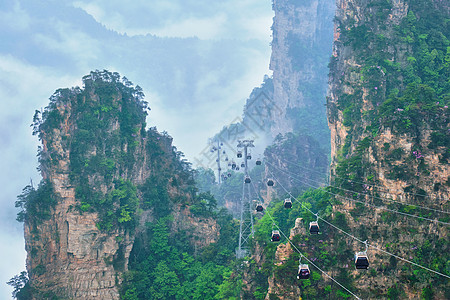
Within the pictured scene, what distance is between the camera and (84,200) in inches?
1601

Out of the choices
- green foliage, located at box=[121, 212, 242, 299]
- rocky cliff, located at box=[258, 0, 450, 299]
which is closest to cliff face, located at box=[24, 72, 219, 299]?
green foliage, located at box=[121, 212, 242, 299]

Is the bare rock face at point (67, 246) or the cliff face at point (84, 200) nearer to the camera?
the bare rock face at point (67, 246)

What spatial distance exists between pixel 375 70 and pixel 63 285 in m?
28.5

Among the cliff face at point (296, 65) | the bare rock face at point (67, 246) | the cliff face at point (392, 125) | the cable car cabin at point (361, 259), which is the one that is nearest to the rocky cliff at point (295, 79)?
the cliff face at point (296, 65)

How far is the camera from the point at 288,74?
91688 millimetres

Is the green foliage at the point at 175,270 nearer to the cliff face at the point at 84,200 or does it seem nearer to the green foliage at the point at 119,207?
the cliff face at the point at 84,200

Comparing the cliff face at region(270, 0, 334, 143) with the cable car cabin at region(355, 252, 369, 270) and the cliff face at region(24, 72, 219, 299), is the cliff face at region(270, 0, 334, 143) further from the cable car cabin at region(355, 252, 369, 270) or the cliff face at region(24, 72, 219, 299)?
the cable car cabin at region(355, 252, 369, 270)

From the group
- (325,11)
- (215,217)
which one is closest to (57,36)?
(325,11)

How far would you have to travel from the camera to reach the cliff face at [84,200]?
4025cm

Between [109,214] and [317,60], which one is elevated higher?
[317,60]

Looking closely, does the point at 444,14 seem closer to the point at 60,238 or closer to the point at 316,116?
the point at 60,238

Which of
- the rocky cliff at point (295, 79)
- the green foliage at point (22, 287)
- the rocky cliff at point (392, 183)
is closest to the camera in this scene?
the rocky cliff at point (392, 183)

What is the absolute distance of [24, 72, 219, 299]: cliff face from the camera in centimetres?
4025

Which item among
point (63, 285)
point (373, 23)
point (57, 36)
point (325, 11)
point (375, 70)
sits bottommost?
point (63, 285)
